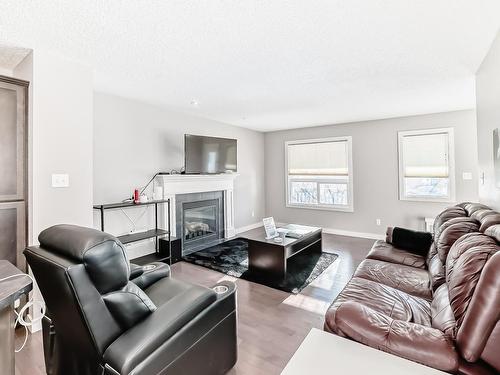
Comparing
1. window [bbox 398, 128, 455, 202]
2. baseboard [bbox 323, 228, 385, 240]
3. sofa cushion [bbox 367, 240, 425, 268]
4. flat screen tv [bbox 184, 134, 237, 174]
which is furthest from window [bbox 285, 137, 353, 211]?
sofa cushion [bbox 367, 240, 425, 268]

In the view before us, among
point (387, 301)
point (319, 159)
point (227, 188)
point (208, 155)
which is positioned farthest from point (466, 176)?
point (208, 155)

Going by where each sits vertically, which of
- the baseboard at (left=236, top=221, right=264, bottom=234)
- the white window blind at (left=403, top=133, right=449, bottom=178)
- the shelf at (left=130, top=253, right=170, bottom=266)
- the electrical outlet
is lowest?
the shelf at (left=130, top=253, right=170, bottom=266)

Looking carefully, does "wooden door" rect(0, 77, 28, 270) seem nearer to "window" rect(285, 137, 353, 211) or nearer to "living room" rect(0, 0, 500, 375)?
"living room" rect(0, 0, 500, 375)

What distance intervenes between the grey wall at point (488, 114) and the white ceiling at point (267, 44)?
142 mm

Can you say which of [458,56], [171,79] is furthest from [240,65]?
[458,56]

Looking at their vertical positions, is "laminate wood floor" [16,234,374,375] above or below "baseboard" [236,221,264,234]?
below

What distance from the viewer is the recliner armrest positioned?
1.89 metres

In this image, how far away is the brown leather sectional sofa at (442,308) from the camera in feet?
3.61

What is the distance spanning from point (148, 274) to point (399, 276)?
6.81 feet

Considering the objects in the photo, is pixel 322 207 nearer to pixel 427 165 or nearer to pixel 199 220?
pixel 427 165

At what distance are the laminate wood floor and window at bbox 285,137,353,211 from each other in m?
2.15

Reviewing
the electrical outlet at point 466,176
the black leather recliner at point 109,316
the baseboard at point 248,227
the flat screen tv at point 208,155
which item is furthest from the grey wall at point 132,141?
the electrical outlet at point 466,176

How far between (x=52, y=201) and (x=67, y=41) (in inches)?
53.5

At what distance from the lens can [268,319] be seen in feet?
7.90
